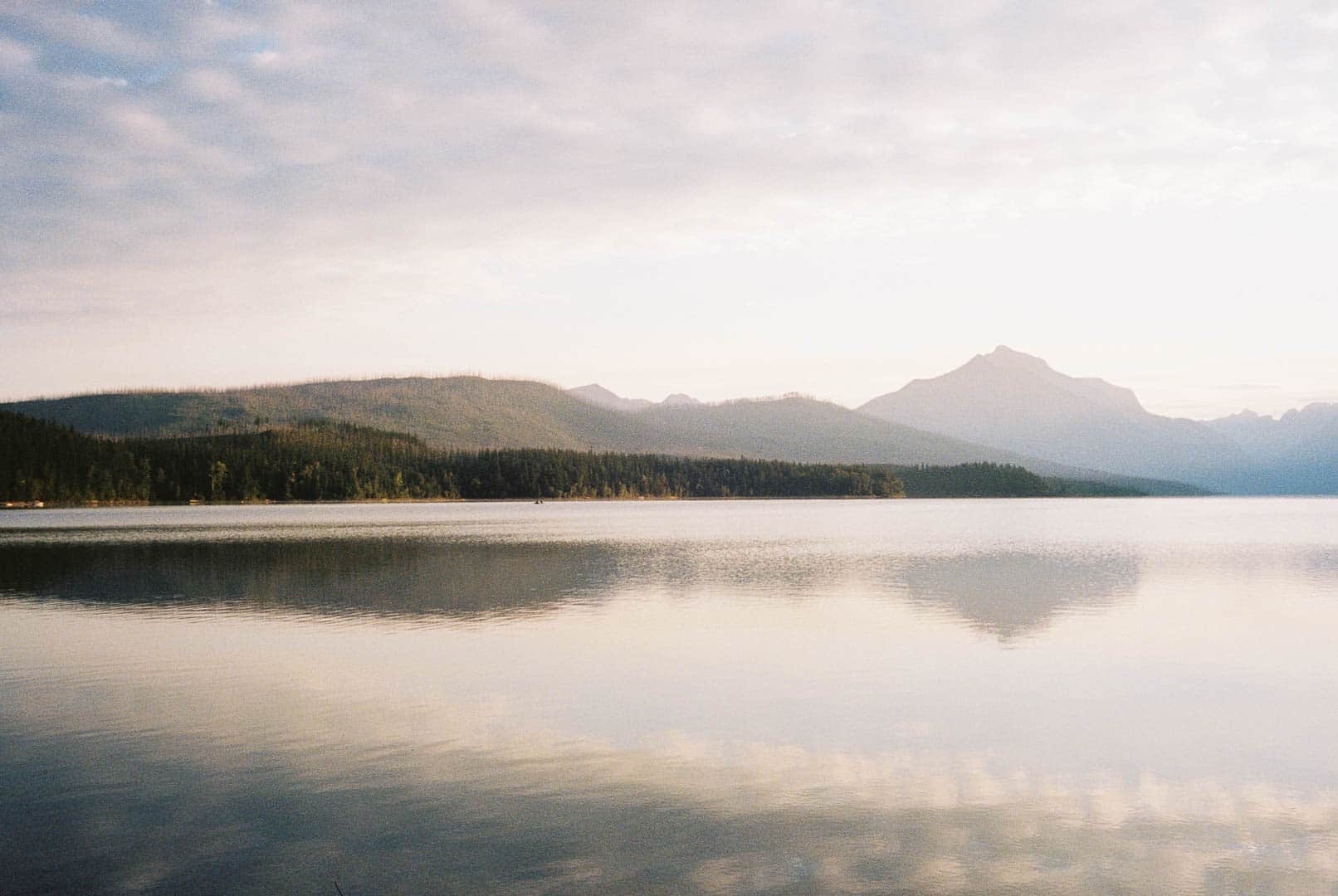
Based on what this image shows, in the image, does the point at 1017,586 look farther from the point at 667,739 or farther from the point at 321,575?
Answer: the point at 321,575

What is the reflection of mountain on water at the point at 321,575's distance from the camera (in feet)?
120

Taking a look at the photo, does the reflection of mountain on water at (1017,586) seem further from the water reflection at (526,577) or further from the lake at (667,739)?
the lake at (667,739)

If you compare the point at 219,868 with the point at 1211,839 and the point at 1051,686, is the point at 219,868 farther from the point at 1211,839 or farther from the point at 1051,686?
the point at 1051,686

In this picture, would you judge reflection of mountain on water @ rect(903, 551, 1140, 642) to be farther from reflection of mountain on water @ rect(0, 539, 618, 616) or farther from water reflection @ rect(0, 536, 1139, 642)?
reflection of mountain on water @ rect(0, 539, 618, 616)

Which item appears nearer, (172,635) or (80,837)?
(80,837)

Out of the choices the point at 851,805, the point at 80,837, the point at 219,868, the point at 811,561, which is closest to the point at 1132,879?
the point at 851,805

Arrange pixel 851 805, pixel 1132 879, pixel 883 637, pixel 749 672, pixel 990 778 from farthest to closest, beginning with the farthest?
pixel 883 637
pixel 749 672
pixel 990 778
pixel 851 805
pixel 1132 879

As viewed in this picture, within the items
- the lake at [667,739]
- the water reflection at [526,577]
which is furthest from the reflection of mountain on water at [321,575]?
the lake at [667,739]

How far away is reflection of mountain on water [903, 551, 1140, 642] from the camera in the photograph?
3225cm

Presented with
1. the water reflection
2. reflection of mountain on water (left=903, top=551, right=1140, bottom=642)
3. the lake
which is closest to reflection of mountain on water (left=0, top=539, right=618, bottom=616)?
the water reflection

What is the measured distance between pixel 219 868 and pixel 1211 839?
11.4m

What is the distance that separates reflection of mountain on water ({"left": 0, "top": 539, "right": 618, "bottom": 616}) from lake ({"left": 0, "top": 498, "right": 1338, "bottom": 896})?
1.88 ft

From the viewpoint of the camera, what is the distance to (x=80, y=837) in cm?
1205

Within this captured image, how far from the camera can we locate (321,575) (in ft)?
153
